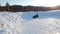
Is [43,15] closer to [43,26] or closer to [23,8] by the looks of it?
[43,26]

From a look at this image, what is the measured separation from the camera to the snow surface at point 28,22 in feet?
9.07

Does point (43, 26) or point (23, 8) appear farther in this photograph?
point (23, 8)

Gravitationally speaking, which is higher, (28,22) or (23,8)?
(23,8)

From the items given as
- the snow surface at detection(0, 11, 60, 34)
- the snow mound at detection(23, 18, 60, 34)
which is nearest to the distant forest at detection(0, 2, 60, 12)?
the snow surface at detection(0, 11, 60, 34)

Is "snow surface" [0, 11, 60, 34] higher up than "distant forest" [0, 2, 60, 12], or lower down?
lower down

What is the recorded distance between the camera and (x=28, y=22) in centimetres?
290

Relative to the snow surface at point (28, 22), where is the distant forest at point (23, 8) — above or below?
above

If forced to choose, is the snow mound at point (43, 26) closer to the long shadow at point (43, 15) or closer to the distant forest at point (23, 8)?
the long shadow at point (43, 15)

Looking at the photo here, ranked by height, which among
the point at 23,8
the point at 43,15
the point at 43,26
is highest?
the point at 23,8

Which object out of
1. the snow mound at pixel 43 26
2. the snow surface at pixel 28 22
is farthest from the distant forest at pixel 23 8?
the snow mound at pixel 43 26

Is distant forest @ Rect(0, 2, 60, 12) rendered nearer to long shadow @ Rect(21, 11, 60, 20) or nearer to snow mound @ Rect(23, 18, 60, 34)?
long shadow @ Rect(21, 11, 60, 20)

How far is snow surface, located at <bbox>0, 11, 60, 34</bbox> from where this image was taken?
2.76 m

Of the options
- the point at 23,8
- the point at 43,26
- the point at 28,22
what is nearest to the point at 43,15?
the point at 43,26

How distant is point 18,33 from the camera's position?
267 cm
